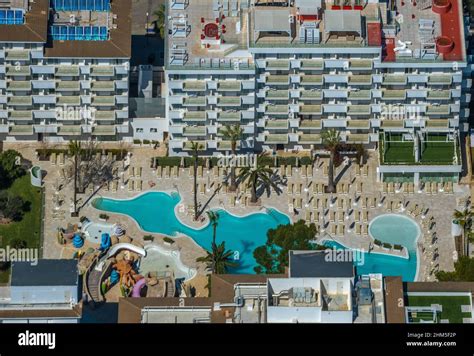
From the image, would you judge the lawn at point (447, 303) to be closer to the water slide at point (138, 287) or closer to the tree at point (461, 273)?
the tree at point (461, 273)

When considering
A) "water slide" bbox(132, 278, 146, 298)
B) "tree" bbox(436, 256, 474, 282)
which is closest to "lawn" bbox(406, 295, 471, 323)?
"tree" bbox(436, 256, 474, 282)

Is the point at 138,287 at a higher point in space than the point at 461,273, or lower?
lower

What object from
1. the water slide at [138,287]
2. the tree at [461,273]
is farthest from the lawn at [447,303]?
the water slide at [138,287]

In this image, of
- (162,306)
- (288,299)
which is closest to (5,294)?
(162,306)

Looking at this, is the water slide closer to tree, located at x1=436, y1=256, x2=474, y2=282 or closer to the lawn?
the lawn

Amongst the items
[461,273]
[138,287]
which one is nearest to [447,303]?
[461,273]

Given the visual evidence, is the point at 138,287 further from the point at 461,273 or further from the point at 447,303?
the point at 461,273
